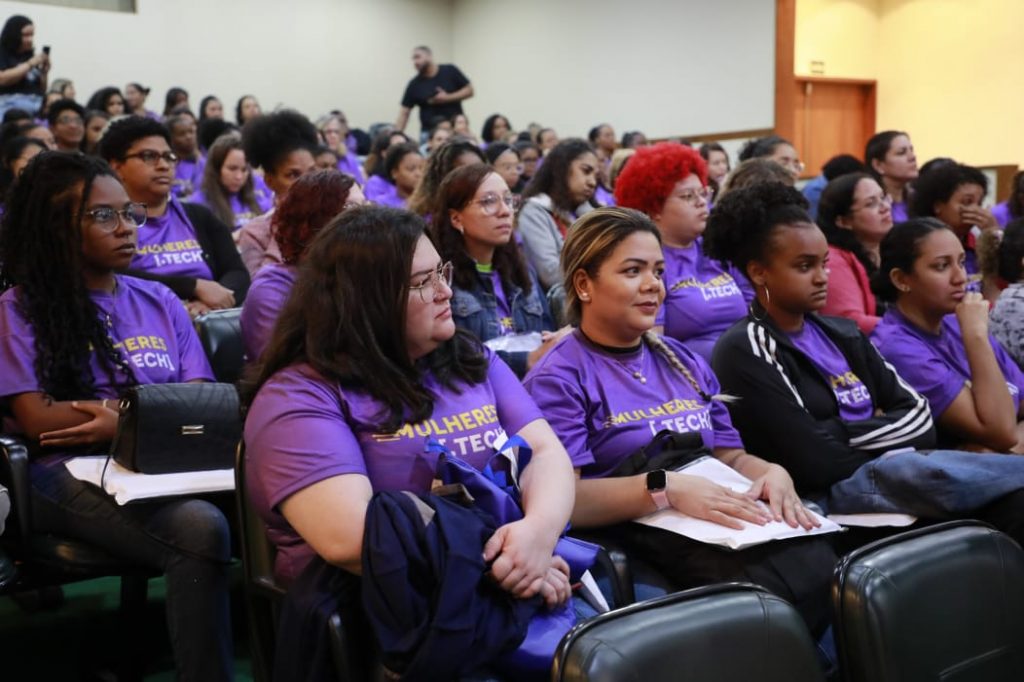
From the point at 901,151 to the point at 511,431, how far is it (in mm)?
4119

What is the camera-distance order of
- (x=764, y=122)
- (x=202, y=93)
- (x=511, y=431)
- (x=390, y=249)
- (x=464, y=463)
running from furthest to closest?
(x=202, y=93) → (x=764, y=122) → (x=511, y=431) → (x=390, y=249) → (x=464, y=463)

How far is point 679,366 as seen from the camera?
7.69 feet

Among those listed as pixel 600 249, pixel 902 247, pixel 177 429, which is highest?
pixel 600 249

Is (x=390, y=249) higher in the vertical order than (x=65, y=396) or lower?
higher

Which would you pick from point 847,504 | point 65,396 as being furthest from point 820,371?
point 65,396

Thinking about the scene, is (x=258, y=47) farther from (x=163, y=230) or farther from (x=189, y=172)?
(x=163, y=230)

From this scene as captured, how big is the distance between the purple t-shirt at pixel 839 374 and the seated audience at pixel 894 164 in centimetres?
294

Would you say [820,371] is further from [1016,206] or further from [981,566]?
[1016,206]

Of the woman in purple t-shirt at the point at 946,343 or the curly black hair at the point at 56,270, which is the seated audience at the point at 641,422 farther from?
the curly black hair at the point at 56,270

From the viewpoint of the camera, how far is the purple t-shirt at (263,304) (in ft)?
9.06

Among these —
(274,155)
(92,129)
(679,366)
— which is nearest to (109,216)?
(679,366)

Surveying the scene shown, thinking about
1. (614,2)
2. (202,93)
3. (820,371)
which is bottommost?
(820,371)

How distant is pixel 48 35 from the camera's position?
10547mm

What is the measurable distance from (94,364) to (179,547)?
0.59 meters
